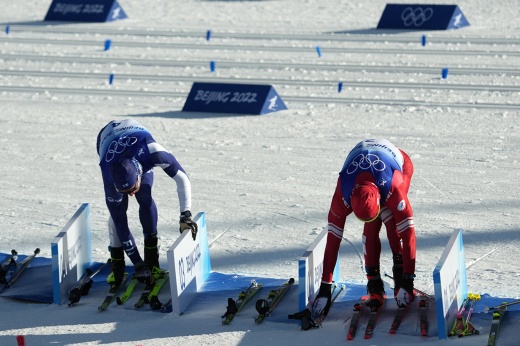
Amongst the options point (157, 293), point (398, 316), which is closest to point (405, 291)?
point (398, 316)

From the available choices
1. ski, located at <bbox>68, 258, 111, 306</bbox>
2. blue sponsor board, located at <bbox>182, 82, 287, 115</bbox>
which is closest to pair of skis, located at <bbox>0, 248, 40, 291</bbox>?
ski, located at <bbox>68, 258, 111, 306</bbox>

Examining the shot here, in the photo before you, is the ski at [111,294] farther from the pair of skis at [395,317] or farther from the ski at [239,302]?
the pair of skis at [395,317]

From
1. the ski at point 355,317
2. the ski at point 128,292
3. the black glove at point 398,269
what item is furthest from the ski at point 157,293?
the black glove at point 398,269

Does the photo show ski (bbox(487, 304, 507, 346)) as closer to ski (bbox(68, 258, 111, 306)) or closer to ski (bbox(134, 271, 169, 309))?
ski (bbox(134, 271, 169, 309))

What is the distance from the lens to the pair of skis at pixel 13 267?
7484mm

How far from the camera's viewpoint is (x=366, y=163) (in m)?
6.25

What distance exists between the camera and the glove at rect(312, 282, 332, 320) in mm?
6512

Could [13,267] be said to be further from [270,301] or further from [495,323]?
[495,323]

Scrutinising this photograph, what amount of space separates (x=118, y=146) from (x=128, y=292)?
1.04m

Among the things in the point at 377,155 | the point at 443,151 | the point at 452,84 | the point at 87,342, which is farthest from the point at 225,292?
the point at 452,84

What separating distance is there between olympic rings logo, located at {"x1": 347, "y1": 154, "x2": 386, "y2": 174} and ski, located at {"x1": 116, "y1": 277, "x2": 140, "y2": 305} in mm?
1868

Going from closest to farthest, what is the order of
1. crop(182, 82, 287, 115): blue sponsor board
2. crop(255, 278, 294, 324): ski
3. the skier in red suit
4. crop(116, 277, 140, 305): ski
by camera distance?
the skier in red suit
crop(255, 278, 294, 324): ski
crop(116, 277, 140, 305): ski
crop(182, 82, 287, 115): blue sponsor board

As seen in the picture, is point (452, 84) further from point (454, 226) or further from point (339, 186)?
point (339, 186)

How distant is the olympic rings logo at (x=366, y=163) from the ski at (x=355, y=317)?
900 millimetres
